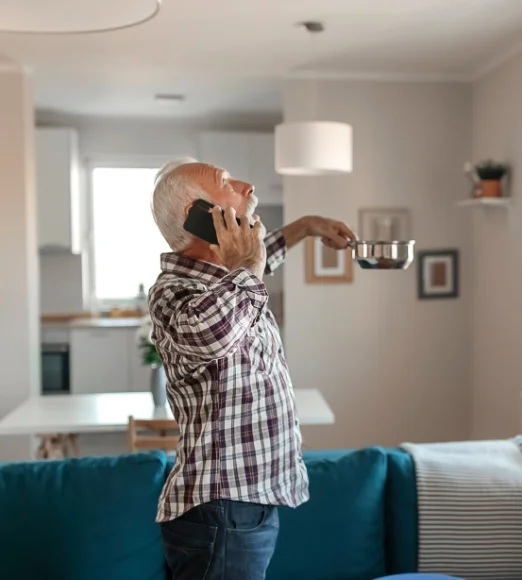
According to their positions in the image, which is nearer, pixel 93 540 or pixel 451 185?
pixel 93 540

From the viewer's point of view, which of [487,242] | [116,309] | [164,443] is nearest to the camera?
[164,443]

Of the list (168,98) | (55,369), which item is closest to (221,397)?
(168,98)

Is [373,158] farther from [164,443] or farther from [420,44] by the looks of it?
[164,443]

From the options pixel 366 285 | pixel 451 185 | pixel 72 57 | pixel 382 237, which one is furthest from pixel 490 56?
pixel 72 57

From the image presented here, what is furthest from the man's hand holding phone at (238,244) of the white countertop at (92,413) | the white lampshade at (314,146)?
the white lampshade at (314,146)

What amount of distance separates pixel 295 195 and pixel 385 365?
3.98ft

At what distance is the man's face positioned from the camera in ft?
4.55

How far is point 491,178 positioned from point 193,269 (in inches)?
110

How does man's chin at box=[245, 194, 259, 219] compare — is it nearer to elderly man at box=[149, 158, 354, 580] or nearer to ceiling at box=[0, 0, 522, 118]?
elderly man at box=[149, 158, 354, 580]

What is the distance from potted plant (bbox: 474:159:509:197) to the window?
2.96 m

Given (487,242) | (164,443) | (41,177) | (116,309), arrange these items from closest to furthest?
1. (164,443)
2. (487,242)
3. (41,177)
4. (116,309)

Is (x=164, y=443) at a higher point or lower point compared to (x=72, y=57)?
lower

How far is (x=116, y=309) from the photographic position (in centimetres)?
568

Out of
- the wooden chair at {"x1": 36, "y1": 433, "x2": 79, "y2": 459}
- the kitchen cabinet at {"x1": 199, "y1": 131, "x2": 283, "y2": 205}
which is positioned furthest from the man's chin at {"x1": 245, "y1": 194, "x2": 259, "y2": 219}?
the kitchen cabinet at {"x1": 199, "y1": 131, "x2": 283, "y2": 205}
